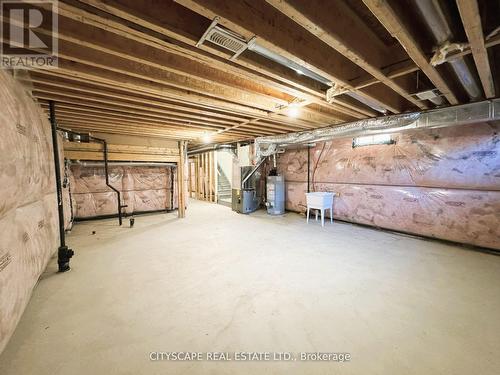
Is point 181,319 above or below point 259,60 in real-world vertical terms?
below

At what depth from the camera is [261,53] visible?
1.68 metres

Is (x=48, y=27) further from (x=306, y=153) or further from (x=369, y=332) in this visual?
(x=306, y=153)

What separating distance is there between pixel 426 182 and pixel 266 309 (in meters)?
3.54

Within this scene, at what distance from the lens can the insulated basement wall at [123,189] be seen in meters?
4.89

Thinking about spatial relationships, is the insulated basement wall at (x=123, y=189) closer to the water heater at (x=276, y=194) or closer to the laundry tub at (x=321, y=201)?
the water heater at (x=276, y=194)

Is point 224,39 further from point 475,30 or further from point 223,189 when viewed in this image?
point 223,189

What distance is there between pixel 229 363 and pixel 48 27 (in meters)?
2.37

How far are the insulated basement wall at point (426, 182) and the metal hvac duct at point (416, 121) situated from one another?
0.73m

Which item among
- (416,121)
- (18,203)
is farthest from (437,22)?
(18,203)

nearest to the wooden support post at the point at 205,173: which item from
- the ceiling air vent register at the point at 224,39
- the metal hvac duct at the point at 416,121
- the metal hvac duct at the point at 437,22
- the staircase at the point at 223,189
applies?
the staircase at the point at 223,189

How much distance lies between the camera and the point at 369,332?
1535 mm

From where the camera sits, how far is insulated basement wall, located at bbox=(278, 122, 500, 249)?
3.02 meters

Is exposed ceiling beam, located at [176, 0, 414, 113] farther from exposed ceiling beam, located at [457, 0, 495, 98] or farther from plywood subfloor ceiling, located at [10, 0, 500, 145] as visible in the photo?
exposed ceiling beam, located at [457, 0, 495, 98]

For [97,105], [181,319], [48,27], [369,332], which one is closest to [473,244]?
[369,332]
